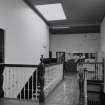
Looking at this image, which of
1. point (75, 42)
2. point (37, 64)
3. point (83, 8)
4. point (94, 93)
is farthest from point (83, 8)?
point (75, 42)

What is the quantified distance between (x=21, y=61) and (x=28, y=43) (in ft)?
4.11

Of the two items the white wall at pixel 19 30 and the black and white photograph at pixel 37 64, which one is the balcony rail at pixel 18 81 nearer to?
the black and white photograph at pixel 37 64

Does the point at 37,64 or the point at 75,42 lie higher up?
the point at 75,42

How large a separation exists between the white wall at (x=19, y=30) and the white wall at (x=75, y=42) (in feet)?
19.5

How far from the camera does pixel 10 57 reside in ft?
15.8

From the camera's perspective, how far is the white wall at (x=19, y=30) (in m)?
4.63

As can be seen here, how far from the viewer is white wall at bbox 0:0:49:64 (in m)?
4.63

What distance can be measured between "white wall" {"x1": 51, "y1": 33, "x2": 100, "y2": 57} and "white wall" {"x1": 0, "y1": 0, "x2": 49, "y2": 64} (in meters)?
5.93

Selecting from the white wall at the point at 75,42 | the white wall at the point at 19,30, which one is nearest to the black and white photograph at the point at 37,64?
the white wall at the point at 19,30

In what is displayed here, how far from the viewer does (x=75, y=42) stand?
13.0m

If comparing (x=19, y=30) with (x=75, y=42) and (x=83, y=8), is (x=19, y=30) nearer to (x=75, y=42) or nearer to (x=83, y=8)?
(x=83, y=8)

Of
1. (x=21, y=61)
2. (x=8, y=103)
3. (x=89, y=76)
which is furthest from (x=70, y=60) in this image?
(x=8, y=103)

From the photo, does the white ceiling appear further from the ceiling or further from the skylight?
the skylight

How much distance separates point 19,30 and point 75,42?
8.25 m
